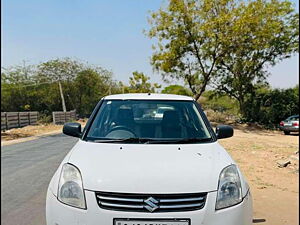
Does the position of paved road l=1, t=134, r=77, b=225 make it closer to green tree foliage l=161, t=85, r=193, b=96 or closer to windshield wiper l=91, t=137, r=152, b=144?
windshield wiper l=91, t=137, r=152, b=144

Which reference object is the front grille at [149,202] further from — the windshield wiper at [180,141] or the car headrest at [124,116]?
the car headrest at [124,116]

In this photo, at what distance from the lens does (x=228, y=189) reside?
2.38m

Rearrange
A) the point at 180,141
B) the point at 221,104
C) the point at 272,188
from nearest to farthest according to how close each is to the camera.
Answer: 1. the point at 180,141
2. the point at 272,188
3. the point at 221,104

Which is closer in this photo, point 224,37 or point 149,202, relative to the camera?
point 149,202

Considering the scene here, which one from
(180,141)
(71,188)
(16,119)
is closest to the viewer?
(71,188)

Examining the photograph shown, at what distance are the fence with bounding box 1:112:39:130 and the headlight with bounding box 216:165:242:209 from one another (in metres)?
19.7

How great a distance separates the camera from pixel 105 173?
2.33m

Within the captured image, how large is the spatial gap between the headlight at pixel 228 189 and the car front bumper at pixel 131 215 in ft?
0.13

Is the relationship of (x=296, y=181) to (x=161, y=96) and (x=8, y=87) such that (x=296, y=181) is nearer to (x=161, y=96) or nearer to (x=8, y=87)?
(x=161, y=96)

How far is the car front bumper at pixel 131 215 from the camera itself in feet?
7.12

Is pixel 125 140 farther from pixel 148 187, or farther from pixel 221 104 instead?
pixel 221 104

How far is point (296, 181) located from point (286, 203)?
1.56 meters

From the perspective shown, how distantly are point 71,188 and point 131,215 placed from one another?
21.3 inches

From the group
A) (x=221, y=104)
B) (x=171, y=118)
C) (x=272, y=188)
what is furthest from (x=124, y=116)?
(x=221, y=104)
